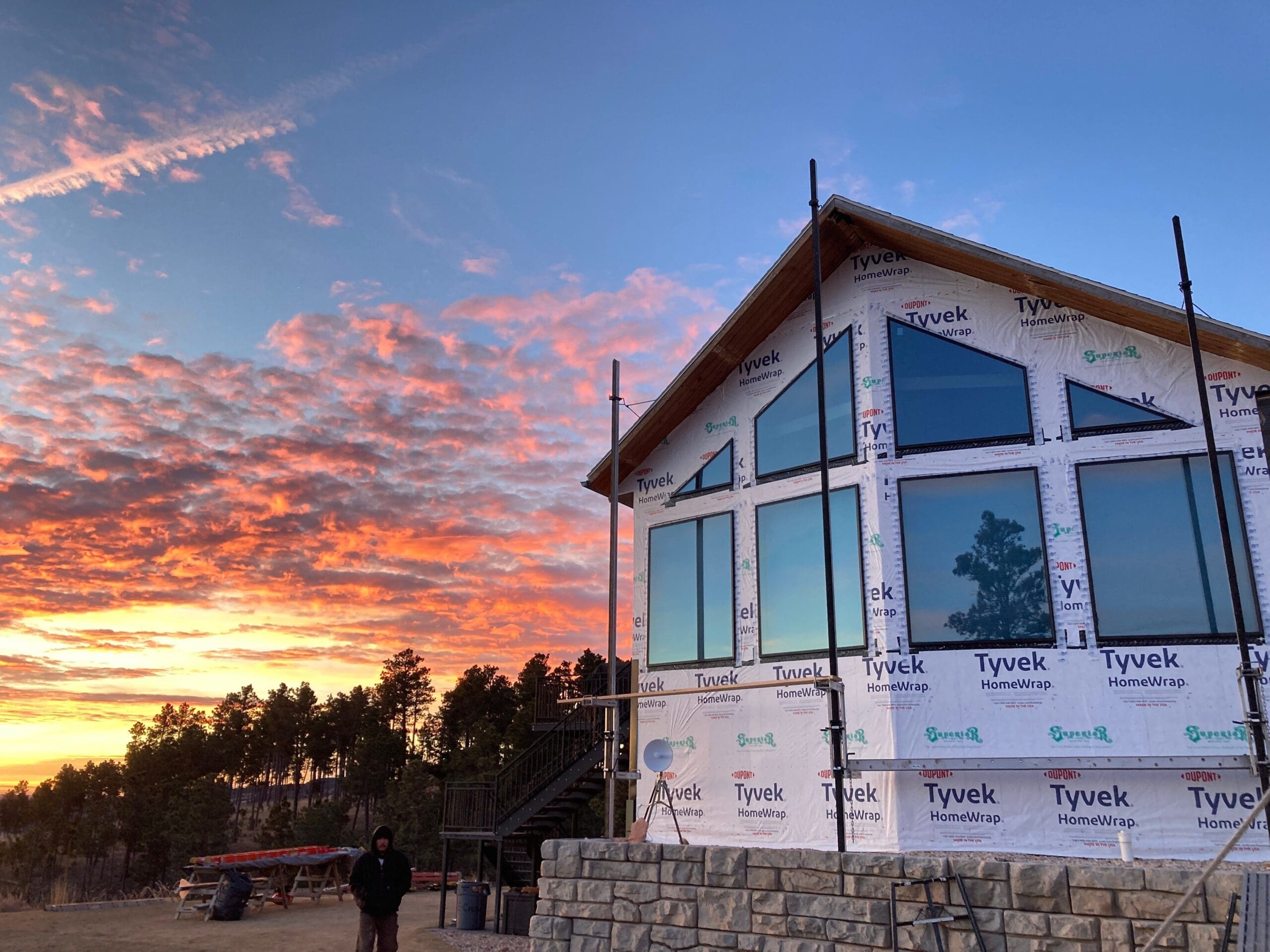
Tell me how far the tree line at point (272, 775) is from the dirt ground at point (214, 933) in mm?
18800

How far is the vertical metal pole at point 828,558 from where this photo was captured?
9773 mm

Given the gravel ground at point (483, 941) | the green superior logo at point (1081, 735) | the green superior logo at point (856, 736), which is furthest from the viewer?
the gravel ground at point (483, 941)

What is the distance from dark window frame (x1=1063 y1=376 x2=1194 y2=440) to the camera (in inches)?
419

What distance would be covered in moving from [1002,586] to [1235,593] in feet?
8.18

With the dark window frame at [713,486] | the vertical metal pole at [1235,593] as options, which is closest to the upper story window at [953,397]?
the vertical metal pole at [1235,593]

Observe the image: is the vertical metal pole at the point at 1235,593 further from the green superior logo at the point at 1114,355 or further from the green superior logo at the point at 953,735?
the green superior logo at the point at 953,735

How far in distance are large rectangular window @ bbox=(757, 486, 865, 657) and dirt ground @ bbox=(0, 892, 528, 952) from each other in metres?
7.53

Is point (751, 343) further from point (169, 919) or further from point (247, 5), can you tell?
point (169, 919)

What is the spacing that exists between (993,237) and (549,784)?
42.1 ft

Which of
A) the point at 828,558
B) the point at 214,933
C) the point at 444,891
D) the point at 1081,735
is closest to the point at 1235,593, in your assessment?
the point at 1081,735

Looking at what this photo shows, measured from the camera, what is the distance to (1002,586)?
1094 cm

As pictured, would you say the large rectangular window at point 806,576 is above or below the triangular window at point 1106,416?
below

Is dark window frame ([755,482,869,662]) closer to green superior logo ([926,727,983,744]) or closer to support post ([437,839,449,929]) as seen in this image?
green superior logo ([926,727,983,744])

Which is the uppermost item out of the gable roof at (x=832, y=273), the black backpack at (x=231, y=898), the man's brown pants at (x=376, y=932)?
the gable roof at (x=832, y=273)
